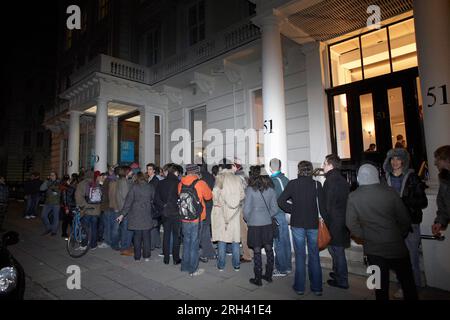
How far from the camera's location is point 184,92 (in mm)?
13078

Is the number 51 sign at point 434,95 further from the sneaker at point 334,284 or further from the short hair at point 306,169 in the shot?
the sneaker at point 334,284

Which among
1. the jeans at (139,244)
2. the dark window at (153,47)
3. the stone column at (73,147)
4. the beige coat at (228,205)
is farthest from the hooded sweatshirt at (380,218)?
the stone column at (73,147)

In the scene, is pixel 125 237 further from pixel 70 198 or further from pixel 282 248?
pixel 282 248

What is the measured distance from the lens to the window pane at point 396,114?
721 cm

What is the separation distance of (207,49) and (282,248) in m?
8.41

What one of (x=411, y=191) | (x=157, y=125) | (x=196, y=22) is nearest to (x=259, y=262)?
(x=411, y=191)

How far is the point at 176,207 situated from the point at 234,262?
1.56 m

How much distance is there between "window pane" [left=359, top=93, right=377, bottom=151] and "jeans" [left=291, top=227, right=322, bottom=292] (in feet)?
16.7

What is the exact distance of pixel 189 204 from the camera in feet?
15.5

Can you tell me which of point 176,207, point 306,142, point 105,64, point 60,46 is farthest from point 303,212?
point 60,46

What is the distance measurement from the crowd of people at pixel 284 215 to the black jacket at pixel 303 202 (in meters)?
0.01

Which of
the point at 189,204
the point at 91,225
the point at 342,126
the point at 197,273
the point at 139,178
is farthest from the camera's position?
the point at 342,126

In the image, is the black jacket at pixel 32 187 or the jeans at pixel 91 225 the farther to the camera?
the black jacket at pixel 32 187

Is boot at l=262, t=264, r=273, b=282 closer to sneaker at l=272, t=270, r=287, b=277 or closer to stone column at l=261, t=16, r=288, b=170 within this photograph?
Answer: sneaker at l=272, t=270, r=287, b=277
